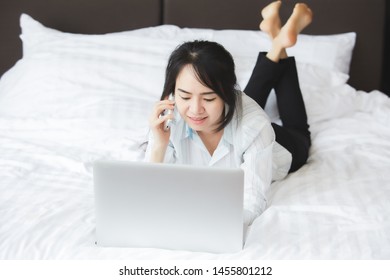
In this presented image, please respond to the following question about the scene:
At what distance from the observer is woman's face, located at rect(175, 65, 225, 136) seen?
1516 millimetres

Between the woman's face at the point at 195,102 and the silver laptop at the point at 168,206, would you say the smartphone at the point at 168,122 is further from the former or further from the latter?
the silver laptop at the point at 168,206

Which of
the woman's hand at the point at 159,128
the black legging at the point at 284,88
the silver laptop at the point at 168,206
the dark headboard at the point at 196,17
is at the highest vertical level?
the dark headboard at the point at 196,17

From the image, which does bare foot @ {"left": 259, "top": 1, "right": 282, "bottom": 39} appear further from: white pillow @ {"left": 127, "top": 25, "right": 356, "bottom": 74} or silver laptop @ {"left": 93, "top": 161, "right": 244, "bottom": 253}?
silver laptop @ {"left": 93, "top": 161, "right": 244, "bottom": 253}

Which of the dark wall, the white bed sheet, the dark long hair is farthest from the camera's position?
the dark wall

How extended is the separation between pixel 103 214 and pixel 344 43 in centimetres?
142

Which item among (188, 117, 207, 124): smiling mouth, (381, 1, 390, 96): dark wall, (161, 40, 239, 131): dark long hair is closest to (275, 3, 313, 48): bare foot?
(161, 40, 239, 131): dark long hair

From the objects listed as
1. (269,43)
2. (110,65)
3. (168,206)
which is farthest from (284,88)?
(168,206)

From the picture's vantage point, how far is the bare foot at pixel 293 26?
6.48ft

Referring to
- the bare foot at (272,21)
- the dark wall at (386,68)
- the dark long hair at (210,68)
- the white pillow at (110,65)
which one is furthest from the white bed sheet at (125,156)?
the dark wall at (386,68)

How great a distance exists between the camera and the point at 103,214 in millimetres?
1321

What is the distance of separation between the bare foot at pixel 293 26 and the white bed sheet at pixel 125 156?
0.24m

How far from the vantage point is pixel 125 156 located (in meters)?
1.85

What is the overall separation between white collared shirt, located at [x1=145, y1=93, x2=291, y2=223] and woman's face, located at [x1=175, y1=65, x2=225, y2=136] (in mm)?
85

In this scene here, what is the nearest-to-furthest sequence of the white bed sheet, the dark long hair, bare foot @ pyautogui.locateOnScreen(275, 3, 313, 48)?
the white bed sheet < the dark long hair < bare foot @ pyautogui.locateOnScreen(275, 3, 313, 48)
